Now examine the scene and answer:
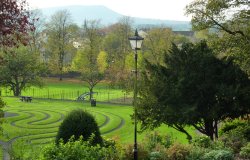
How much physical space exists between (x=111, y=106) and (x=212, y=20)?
1215 inches

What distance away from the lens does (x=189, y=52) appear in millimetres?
22984

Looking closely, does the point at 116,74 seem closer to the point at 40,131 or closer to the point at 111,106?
the point at 111,106

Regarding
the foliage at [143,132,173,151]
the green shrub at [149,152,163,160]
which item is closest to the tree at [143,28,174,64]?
the foliage at [143,132,173,151]

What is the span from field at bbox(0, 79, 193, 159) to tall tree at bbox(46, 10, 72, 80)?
1158 inches

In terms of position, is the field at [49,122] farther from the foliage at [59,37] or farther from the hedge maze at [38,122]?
the foliage at [59,37]

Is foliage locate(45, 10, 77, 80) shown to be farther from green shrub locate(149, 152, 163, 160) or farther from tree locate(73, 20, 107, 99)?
green shrub locate(149, 152, 163, 160)

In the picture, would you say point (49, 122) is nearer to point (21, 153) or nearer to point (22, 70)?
point (22, 70)

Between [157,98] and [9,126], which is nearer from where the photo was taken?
[157,98]

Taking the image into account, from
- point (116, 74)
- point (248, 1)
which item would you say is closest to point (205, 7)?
point (248, 1)

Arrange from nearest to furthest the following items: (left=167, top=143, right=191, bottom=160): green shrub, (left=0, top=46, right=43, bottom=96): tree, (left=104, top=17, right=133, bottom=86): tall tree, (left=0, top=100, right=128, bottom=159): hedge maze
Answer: (left=167, top=143, right=191, bottom=160): green shrub, (left=0, top=100, right=128, bottom=159): hedge maze, (left=0, top=46, right=43, bottom=96): tree, (left=104, top=17, right=133, bottom=86): tall tree

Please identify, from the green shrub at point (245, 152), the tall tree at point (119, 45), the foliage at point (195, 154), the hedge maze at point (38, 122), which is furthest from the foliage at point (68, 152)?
the tall tree at point (119, 45)

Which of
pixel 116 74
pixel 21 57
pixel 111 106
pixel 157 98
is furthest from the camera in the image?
pixel 116 74

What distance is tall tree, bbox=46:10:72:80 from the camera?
8900cm

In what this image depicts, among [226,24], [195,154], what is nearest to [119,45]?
[226,24]
